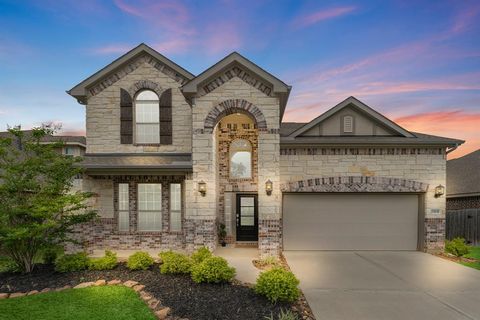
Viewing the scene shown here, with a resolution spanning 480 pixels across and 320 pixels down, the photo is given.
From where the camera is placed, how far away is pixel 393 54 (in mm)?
11672

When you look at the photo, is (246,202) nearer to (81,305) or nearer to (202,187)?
(202,187)

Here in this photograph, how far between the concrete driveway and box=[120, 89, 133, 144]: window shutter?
318 inches

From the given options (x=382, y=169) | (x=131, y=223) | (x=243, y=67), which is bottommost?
(x=131, y=223)

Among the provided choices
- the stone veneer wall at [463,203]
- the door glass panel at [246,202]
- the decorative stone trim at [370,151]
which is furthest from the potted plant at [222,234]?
the stone veneer wall at [463,203]

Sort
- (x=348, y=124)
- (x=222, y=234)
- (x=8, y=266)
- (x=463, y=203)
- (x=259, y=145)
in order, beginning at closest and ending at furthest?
(x=8, y=266) < (x=259, y=145) < (x=348, y=124) < (x=222, y=234) < (x=463, y=203)

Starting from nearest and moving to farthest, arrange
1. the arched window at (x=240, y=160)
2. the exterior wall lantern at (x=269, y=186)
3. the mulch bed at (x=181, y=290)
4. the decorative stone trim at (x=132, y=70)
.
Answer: the mulch bed at (x=181, y=290) < the exterior wall lantern at (x=269, y=186) < the decorative stone trim at (x=132, y=70) < the arched window at (x=240, y=160)

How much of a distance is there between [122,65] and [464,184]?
19331 millimetres

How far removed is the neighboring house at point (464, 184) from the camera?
44.9 feet

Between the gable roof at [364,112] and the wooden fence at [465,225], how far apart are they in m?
6.68

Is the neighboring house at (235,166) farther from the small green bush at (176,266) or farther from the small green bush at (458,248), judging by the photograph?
the small green bush at (176,266)

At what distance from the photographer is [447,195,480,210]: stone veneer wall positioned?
1354 centimetres

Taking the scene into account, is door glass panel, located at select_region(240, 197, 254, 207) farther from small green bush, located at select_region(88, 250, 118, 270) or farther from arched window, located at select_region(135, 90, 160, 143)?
small green bush, located at select_region(88, 250, 118, 270)

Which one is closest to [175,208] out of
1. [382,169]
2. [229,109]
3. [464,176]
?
[229,109]

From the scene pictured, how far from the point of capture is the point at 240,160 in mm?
11086
